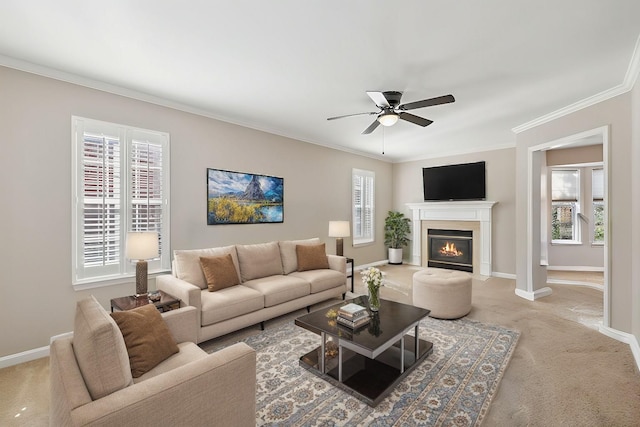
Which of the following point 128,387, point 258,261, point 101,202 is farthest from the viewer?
point 258,261

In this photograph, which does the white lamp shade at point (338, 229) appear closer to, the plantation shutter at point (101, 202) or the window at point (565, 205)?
the plantation shutter at point (101, 202)

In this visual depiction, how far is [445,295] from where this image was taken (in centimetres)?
366

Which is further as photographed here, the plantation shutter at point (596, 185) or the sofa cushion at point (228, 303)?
the plantation shutter at point (596, 185)

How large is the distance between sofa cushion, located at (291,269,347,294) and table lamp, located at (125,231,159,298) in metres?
1.88

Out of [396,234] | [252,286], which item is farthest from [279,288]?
[396,234]

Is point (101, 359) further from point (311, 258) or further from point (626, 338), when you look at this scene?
point (626, 338)

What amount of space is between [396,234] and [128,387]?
6.87 meters

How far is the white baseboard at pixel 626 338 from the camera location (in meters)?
2.76

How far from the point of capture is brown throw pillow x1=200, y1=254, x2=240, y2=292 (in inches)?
132

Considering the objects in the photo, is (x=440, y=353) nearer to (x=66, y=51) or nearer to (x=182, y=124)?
(x=182, y=124)

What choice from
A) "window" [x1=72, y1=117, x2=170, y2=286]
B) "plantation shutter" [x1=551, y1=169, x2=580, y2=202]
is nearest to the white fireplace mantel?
"plantation shutter" [x1=551, y1=169, x2=580, y2=202]

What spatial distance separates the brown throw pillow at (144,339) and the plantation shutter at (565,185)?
26.4 ft

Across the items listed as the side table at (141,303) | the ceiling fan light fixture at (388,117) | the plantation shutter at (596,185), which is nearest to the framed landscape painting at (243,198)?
the side table at (141,303)

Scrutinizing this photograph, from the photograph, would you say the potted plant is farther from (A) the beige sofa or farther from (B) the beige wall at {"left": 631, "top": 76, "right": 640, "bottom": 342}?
(B) the beige wall at {"left": 631, "top": 76, "right": 640, "bottom": 342}
